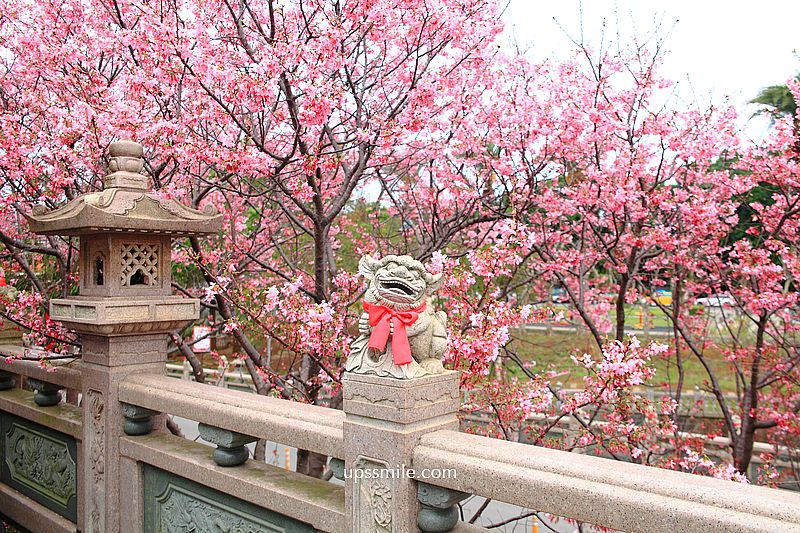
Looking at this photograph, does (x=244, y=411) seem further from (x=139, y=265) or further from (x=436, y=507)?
(x=139, y=265)

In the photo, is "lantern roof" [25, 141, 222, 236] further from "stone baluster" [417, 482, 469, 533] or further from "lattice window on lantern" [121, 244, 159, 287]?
"stone baluster" [417, 482, 469, 533]

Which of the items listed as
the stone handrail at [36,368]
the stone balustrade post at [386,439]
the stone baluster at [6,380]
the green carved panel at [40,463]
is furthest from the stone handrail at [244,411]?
the stone baluster at [6,380]

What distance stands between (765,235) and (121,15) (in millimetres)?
8758

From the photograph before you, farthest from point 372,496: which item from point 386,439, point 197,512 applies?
point 197,512

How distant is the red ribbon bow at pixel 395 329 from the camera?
265cm

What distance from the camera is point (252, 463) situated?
3670 mm

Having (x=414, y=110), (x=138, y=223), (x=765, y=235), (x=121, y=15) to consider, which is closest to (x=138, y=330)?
(x=138, y=223)

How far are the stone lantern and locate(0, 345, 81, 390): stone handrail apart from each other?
13.9 inches

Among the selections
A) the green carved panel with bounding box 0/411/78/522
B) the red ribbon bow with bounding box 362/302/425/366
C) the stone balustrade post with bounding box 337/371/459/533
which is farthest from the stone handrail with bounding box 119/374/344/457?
the green carved panel with bounding box 0/411/78/522

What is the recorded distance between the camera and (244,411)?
346 centimetres

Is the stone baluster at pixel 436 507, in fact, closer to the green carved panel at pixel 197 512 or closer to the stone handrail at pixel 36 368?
the green carved panel at pixel 197 512

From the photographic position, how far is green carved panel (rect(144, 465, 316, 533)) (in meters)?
3.34

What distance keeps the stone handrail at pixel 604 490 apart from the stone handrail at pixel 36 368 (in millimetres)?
3477

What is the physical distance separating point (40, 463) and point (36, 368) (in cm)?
83
